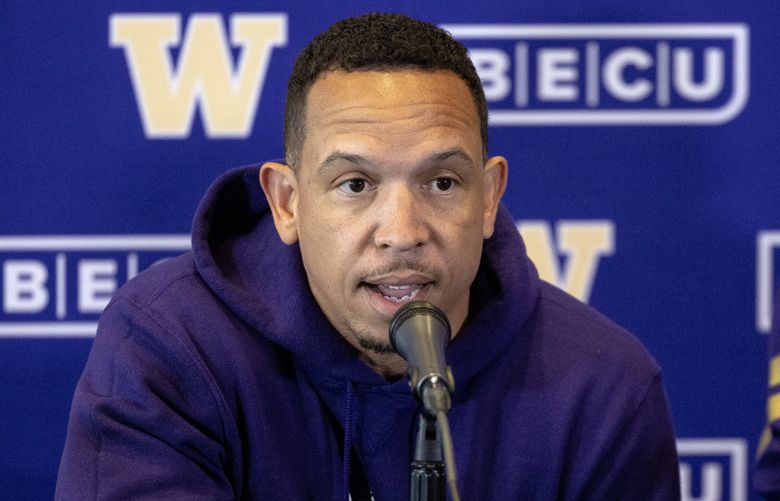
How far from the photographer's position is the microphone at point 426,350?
928 mm

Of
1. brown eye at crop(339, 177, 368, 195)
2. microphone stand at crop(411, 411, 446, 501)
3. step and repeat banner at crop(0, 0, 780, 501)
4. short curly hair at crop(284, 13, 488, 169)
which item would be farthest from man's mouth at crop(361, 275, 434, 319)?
step and repeat banner at crop(0, 0, 780, 501)

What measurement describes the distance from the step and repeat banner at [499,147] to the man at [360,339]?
1.38 ft

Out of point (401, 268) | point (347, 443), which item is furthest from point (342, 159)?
point (347, 443)

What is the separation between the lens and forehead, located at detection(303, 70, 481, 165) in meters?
1.33

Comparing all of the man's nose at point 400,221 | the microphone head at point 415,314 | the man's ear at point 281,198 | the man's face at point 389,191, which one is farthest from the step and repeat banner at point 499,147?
the microphone head at point 415,314

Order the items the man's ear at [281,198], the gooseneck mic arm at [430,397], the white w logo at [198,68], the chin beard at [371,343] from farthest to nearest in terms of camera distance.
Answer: the white w logo at [198,68] → the man's ear at [281,198] → the chin beard at [371,343] → the gooseneck mic arm at [430,397]

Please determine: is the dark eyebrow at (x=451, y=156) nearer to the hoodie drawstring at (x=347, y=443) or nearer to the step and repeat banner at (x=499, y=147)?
the hoodie drawstring at (x=347, y=443)

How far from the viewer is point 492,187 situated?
1.52m

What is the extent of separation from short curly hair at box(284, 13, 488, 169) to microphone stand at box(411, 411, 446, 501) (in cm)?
55

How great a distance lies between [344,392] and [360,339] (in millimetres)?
115

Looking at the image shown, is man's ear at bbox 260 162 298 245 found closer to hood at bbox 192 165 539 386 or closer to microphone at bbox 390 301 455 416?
hood at bbox 192 165 539 386

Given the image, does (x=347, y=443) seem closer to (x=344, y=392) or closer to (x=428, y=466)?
(x=344, y=392)

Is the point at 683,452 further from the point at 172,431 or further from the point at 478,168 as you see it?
the point at 172,431

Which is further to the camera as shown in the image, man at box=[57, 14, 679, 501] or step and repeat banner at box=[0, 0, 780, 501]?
step and repeat banner at box=[0, 0, 780, 501]
